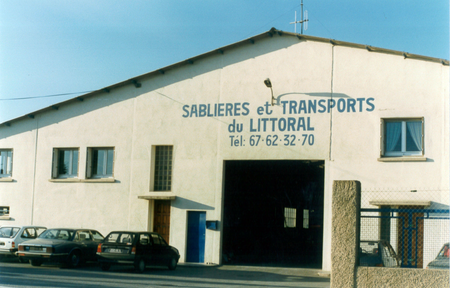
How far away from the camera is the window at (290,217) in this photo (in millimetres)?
29542

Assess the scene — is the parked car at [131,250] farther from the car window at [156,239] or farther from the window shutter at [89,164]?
the window shutter at [89,164]

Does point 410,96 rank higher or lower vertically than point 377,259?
higher

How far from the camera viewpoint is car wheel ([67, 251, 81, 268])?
17188mm

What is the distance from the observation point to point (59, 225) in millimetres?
22281

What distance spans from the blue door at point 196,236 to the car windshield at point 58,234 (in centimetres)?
484

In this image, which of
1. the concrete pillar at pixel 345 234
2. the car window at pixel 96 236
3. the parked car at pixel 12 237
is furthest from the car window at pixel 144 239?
the concrete pillar at pixel 345 234

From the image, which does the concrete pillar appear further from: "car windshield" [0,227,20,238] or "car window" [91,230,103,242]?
"car windshield" [0,227,20,238]

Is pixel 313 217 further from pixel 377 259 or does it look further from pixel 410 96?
pixel 377 259

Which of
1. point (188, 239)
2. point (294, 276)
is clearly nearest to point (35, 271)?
point (188, 239)

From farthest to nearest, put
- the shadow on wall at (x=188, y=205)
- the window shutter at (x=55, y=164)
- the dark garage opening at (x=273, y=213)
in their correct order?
the window shutter at (x=55, y=164) → the dark garage opening at (x=273, y=213) → the shadow on wall at (x=188, y=205)

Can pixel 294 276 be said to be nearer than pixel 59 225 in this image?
Yes

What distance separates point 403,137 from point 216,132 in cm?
717

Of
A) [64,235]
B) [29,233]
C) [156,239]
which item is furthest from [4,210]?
[156,239]

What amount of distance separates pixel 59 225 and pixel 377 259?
14715 millimetres
